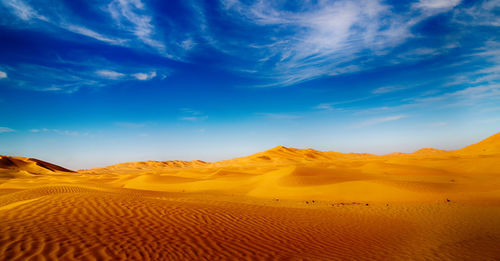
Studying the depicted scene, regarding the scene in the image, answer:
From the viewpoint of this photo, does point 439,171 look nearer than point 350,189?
No

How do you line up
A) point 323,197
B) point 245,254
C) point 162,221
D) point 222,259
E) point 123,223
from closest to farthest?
point 222,259, point 245,254, point 123,223, point 162,221, point 323,197

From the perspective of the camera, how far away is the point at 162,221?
8195 mm

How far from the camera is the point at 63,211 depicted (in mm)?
8227

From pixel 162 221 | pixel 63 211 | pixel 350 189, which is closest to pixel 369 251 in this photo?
pixel 162 221

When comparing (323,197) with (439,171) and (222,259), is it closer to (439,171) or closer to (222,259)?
(222,259)

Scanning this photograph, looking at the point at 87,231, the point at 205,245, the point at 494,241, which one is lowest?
the point at 494,241

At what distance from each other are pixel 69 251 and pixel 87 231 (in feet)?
4.61

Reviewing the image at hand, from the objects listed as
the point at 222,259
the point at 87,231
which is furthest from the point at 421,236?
the point at 87,231

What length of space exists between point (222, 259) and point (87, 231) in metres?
3.94

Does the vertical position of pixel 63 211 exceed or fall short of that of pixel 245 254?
it exceeds it

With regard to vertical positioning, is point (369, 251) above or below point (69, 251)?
below

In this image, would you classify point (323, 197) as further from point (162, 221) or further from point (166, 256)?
point (166, 256)

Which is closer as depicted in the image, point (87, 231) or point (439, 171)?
point (87, 231)

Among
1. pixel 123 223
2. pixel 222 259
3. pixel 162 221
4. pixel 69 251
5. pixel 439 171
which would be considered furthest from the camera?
pixel 439 171
